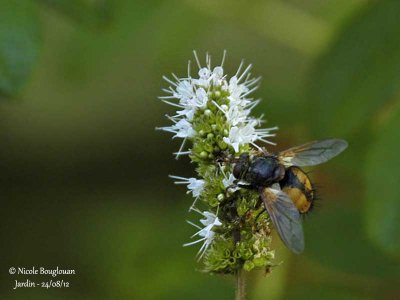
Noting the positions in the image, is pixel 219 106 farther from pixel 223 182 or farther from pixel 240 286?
pixel 240 286

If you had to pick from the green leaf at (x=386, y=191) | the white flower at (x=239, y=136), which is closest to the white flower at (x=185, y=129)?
the white flower at (x=239, y=136)

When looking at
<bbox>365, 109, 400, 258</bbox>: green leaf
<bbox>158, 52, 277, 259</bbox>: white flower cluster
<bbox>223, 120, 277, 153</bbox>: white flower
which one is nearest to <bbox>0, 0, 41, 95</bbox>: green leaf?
<bbox>158, 52, 277, 259</bbox>: white flower cluster

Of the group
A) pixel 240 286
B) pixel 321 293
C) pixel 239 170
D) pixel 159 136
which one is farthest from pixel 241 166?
pixel 159 136

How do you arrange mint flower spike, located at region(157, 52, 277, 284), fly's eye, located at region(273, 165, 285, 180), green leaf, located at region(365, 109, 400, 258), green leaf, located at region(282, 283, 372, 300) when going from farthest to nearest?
green leaf, located at region(282, 283, 372, 300) → green leaf, located at region(365, 109, 400, 258) → fly's eye, located at region(273, 165, 285, 180) → mint flower spike, located at region(157, 52, 277, 284)

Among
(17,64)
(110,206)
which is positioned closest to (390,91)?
(17,64)

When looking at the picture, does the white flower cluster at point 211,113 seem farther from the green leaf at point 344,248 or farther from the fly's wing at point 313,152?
the green leaf at point 344,248

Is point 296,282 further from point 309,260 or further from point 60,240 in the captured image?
point 60,240

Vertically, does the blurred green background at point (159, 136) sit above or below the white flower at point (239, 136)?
above

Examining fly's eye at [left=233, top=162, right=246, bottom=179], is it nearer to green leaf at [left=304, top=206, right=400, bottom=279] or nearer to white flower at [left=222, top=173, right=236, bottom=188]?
white flower at [left=222, top=173, right=236, bottom=188]
